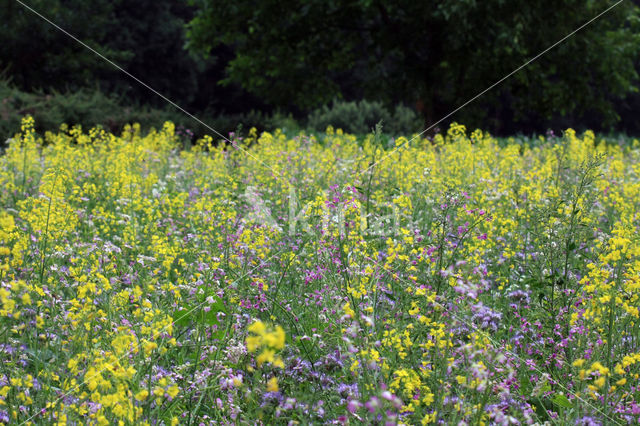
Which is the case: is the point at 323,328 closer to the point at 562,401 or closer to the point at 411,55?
the point at 562,401

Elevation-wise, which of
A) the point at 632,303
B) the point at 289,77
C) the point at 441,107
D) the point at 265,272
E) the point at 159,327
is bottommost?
the point at 159,327

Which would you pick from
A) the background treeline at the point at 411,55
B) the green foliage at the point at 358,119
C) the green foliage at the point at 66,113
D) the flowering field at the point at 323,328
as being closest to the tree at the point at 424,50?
the background treeline at the point at 411,55

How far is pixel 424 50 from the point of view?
61.0 ft

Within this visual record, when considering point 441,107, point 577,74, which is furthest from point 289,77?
point 577,74

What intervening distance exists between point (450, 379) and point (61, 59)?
89.6ft

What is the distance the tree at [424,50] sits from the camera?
16516mm

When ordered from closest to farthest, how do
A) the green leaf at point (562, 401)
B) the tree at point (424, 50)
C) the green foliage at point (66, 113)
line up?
the green leaf at point (562, 401)
the green foliage at point (66, 113)
the tree at point (424, 50)

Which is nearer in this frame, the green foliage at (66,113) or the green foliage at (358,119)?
the green foliage at (66,113)

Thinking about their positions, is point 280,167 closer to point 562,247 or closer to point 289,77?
point 562,247

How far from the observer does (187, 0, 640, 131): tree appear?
1652cm

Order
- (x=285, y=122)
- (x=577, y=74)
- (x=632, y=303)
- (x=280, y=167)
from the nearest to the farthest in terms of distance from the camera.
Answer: (x=632, y=303)
(x=280, y=167)
(x=577, y=74)
(x=285, y=122)

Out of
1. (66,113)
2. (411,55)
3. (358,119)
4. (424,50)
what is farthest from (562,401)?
(358,119)

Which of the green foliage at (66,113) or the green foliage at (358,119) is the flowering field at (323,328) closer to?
the green foliage at (66,113)

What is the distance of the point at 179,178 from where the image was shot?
307 inches
